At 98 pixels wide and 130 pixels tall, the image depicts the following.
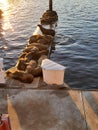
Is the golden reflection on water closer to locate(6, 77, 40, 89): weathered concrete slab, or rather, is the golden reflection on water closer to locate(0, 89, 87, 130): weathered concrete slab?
locate(6, 77, 40, 89): weathered concrete slab

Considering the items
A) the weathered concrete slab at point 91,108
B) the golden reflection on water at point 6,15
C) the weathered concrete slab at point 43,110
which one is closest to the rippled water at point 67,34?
the golden reflection on water at point 6,15

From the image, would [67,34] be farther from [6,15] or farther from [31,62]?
[31,62]

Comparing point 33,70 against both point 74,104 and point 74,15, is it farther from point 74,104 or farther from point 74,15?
point 74,15

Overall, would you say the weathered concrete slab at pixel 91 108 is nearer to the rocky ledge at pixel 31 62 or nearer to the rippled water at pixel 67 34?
the rocky ledge at pixel 31 62

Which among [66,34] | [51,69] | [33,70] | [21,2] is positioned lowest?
[21,2]

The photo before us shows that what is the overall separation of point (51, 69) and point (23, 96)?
4.49ft

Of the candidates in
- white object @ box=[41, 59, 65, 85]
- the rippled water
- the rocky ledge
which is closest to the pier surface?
white object @ box=[41, 59, 65, 85]

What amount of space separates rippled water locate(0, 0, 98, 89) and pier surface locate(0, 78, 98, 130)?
4.46 meters

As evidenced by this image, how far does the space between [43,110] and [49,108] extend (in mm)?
184

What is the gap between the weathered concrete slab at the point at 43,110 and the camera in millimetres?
7391

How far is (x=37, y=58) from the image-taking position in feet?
45.2

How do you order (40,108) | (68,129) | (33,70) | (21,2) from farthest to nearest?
1. (21,2)
2. (33,70)
3. (40,108)
4. (68,129)

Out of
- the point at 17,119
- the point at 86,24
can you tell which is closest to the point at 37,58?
the point at 17,119

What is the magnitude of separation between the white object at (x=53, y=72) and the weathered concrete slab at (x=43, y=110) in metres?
0.71
